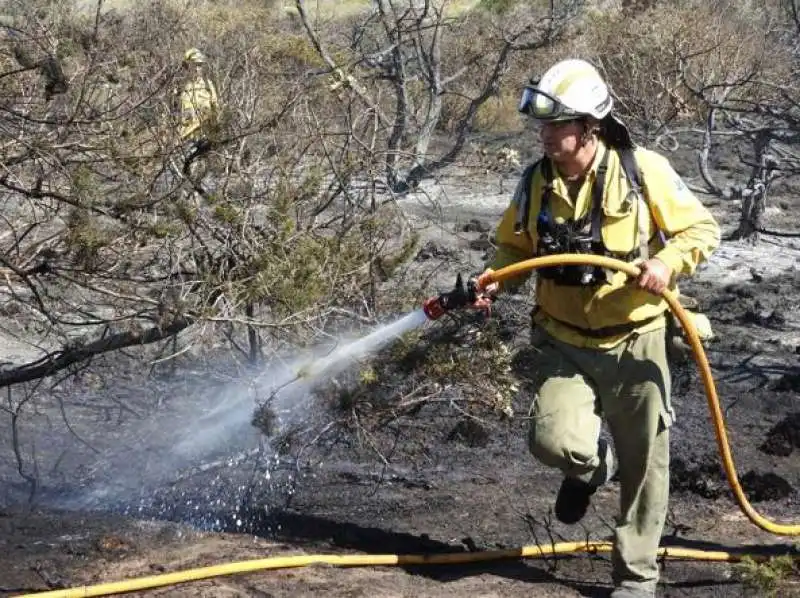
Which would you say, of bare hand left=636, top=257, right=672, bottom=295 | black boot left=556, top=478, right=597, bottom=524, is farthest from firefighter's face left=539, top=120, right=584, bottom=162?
black boot left=556, top=478, right=597, bottom=524

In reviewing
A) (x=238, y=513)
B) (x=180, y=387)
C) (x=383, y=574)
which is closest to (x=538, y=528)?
(x=383, y=574)

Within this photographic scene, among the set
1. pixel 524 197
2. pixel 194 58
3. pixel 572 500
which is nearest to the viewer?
pixel 524 197

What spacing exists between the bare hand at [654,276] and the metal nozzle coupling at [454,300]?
693mm

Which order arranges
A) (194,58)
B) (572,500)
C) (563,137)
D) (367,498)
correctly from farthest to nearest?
1. (194,58)
2. (367,498)
3. (572,500)
4. (563,137)

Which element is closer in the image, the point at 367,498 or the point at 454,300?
the point at 454,300

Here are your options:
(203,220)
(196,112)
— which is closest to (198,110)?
(196,112)

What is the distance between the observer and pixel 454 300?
4.53 metres

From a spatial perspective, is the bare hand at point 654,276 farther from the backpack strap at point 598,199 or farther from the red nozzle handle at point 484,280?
the red nozzle handle at point 484,280

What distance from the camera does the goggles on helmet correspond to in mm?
4082

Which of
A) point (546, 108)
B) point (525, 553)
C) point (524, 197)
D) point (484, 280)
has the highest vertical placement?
point (546, 108)

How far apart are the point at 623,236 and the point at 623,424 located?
710 millimetres

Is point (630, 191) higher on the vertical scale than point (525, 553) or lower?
higher

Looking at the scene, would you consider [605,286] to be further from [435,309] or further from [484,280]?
[435,309]

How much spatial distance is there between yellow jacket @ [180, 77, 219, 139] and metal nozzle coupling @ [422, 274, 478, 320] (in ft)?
5.65
